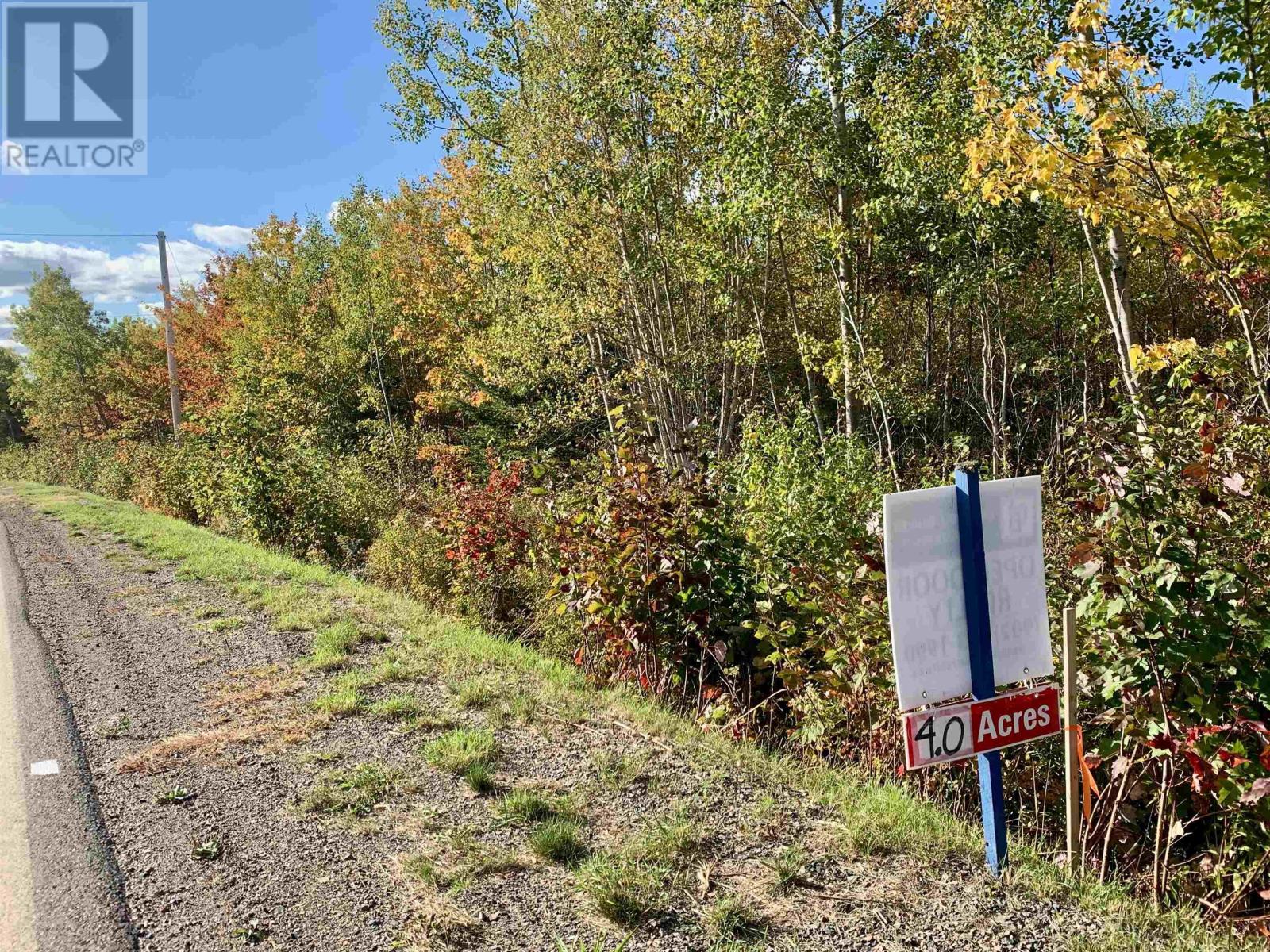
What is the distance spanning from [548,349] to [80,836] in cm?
1081

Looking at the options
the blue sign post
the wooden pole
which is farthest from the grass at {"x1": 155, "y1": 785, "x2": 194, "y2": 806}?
the wooden pole

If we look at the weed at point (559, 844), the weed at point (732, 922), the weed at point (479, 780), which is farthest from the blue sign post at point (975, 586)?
the weed at point (479, 780)

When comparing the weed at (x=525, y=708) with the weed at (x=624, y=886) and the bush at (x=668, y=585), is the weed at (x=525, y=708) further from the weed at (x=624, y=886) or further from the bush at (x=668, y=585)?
the weed at (x=624, y=886)

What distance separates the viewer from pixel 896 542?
2.63 m

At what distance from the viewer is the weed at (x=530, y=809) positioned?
11.3 feet

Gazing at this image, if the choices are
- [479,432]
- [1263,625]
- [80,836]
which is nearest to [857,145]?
[1263,625]

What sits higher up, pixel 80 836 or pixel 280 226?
pixel 280 226

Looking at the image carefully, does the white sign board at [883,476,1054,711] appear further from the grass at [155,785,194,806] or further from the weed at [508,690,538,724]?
the grass at [155,785,194,806]

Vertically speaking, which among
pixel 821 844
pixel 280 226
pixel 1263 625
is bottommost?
pixel 821 844

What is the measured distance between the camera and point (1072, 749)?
283 cm

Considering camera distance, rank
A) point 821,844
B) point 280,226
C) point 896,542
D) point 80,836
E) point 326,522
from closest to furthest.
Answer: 1. point 896,542
2. point 821,844
3. point 80,836
4. point 326,522
5. point 280,226

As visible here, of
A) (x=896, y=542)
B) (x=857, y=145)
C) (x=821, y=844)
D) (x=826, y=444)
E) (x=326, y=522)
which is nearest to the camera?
(x=896, y=542)

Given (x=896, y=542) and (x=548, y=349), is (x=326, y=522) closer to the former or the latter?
(x=548, y=349)

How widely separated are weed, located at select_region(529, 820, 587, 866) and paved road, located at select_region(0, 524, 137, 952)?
1370 millimetres
